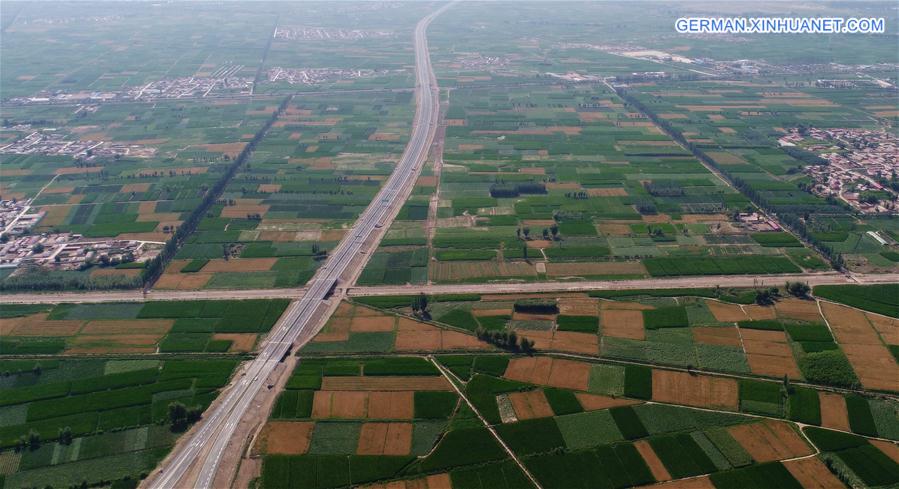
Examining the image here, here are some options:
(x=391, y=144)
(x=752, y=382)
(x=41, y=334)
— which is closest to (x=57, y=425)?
(x=41, y=334)

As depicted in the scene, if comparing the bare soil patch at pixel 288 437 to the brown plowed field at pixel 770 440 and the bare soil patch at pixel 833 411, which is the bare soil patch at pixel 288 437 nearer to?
the brown plowed field at pixel 770 440

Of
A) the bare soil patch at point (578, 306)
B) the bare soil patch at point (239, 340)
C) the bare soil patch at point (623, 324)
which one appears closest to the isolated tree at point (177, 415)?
the bare soil patch at point (239, 340)

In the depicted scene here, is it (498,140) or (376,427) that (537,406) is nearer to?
(376,427)

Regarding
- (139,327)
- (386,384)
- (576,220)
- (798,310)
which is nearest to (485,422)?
(386,384)

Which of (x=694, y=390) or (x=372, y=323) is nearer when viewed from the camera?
(x=694, y=390)

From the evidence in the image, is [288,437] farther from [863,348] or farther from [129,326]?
[863,348]
